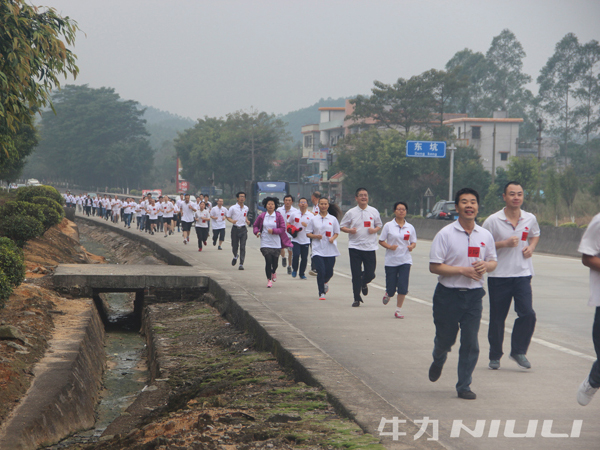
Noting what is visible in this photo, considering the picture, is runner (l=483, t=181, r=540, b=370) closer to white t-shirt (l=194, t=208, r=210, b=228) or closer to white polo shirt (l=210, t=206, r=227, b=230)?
white polo shirt (l=210, t=206, r=227, b=230)

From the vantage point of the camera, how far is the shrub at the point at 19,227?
59.2ft

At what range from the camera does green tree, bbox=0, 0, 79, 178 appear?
8047 mm

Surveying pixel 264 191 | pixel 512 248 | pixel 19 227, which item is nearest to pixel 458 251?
pixel 512 248

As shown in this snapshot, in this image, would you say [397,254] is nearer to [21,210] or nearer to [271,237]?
[271,237]

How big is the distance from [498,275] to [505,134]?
72563 millimetres

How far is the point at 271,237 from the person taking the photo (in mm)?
14211

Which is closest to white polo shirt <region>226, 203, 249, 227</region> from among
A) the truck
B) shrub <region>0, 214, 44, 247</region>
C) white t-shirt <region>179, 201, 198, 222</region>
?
shrub <region>0, 214, 44, 247</region>

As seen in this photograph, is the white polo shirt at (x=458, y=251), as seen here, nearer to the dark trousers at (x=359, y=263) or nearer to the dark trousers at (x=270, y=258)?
the dark trousers at (x=359, y=263)

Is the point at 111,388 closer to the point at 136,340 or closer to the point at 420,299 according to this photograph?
the point at 136,340

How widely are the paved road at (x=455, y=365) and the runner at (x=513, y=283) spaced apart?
23 cm

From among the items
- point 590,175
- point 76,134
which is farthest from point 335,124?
point 76,134

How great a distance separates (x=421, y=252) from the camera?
2477 centimetres

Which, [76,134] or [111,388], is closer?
[111,388]

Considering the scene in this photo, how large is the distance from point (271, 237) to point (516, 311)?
757 centimetres
